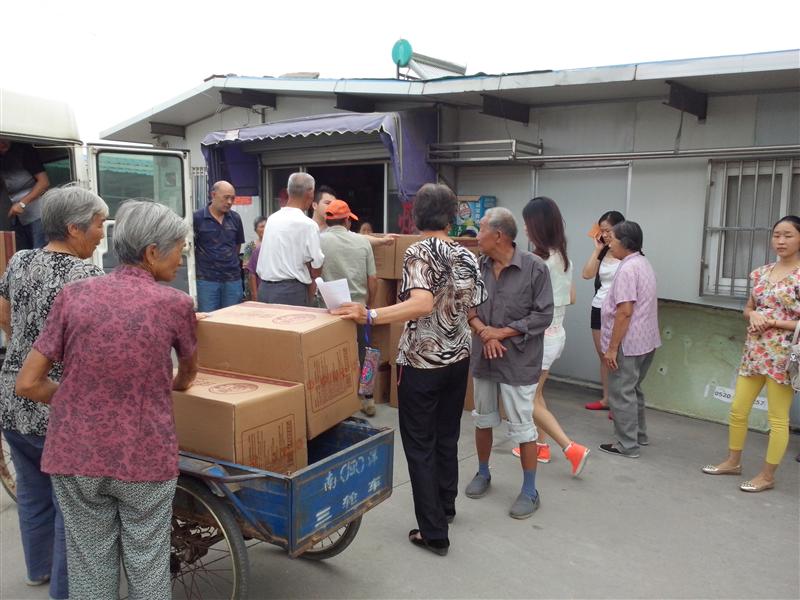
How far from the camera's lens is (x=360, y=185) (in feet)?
30.6

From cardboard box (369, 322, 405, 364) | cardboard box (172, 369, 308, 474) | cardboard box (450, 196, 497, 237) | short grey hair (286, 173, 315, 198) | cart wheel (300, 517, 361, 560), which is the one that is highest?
short grey hair (286, 173, 315, 198)

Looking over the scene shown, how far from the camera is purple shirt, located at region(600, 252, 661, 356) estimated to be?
15.0 ft

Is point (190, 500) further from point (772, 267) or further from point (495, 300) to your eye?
point (772, 267)

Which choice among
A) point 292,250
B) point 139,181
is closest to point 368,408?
point 292,250

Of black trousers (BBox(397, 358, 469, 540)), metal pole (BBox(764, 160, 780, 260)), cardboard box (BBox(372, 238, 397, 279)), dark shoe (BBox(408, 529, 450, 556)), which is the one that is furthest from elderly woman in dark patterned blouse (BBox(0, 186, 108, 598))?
metal pole (BBox(764, 160, 780, 260))

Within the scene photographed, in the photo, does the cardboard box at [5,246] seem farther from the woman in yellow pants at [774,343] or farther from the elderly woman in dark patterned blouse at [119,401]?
the woman in yellow pants at [774,343]

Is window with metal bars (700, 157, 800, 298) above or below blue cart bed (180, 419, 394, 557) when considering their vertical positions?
above

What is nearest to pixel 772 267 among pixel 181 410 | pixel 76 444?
pixel 181 410

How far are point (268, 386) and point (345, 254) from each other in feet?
8.77

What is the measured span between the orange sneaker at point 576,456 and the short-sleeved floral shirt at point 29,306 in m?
3.04

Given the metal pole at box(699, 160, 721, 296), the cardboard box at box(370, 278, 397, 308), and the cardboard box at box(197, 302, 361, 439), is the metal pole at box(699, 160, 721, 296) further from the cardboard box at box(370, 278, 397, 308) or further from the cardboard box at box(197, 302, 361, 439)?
the cardboard box at box(197, 302, 361, 439)

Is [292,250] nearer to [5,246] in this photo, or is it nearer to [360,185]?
[5,246]

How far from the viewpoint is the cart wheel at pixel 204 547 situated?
8.03 feet

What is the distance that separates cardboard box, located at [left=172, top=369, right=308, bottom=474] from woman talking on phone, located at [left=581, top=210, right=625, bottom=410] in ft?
11.7
